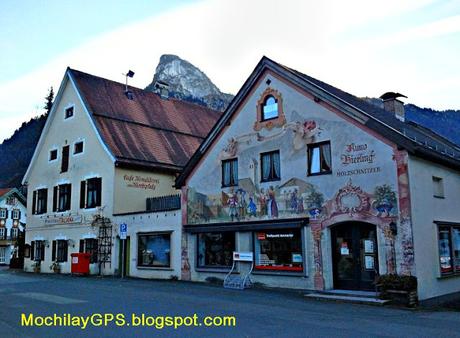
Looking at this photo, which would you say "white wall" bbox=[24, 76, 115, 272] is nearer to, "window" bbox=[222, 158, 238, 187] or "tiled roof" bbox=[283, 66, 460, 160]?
Result: "window" bbox=[222, 158, 238, 187]

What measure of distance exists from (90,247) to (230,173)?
11.2 m

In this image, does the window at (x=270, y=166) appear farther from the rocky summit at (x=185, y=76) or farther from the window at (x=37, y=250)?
the rocky summit at (x=185, y=76)

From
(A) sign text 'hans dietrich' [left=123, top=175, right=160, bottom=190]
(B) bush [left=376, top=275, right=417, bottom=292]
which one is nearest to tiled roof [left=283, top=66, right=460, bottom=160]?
(B) bush [left=376, top=275, right=417, bottom=292]

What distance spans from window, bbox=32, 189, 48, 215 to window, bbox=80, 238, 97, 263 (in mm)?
5846

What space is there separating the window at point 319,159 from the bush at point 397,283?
4328 millimetres

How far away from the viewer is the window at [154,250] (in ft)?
76.4

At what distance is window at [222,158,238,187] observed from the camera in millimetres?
21078

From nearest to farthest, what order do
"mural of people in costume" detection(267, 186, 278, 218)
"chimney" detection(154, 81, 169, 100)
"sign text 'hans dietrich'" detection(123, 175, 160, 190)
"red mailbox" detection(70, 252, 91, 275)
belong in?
1. "mural of people in costume" detection(267, 186, 278, 218)
2. "red mailbox" detection(70, 252, 91, 275)
3. "sign text 'hans dietrich'" detection(123, 175, 160, 190)
4. "chimney" detection(154, 81, 169, 100)

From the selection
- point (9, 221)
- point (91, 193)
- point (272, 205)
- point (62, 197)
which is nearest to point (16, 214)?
point (9, 221)

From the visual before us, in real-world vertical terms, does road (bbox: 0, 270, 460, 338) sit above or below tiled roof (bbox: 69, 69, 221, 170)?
below

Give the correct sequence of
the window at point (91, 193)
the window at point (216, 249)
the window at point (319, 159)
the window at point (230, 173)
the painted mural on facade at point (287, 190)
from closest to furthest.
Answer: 1. the painted mural on facade at point (287, 190)
2. the window at point (319, 159)
3. the window at point (216, 249)
4. the window at point (230, 173)
5. the window at point (91, 193)

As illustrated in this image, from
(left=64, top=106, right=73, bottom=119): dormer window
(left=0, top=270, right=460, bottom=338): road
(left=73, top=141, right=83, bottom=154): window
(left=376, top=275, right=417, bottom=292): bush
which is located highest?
(left=64, top=106, right=73, bottom=119): dormer window

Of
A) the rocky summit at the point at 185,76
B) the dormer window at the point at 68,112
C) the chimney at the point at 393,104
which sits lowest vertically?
the chimney at the point at 393,104

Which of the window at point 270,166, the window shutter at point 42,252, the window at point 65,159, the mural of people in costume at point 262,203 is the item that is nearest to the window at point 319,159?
the window at point 270,166
